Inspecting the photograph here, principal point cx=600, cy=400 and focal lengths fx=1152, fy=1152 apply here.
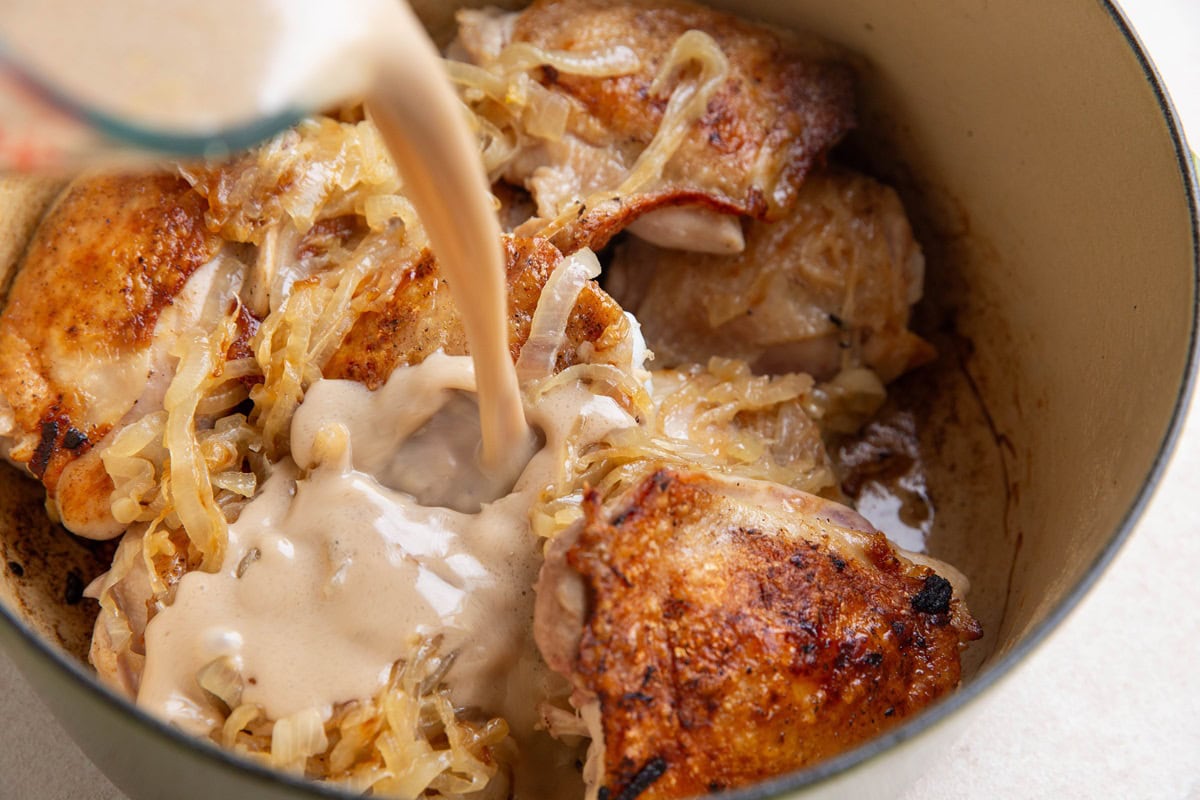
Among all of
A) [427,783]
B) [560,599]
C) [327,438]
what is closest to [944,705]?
[560,599]

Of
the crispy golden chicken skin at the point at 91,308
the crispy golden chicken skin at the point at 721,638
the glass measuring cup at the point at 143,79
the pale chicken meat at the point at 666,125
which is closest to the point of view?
the glass measuring cup at the point at 143,79

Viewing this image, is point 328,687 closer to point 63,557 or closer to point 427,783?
point 427,783

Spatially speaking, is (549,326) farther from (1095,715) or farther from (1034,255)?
(1095,715)

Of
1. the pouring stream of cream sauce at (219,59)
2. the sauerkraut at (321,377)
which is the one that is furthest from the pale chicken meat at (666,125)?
the pouring stream of cream sauce at (219,59)

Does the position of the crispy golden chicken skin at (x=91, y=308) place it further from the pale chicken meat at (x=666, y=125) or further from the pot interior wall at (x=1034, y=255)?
the pot interior wall at (x=1034, y=255)

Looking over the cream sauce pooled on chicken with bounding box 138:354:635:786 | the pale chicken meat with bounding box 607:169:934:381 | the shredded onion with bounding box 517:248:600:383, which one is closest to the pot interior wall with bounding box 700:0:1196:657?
the pale chicken meat with bounding box 607:169:934:381

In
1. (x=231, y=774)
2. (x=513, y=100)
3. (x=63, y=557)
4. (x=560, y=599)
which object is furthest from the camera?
(x=513, y=100)
